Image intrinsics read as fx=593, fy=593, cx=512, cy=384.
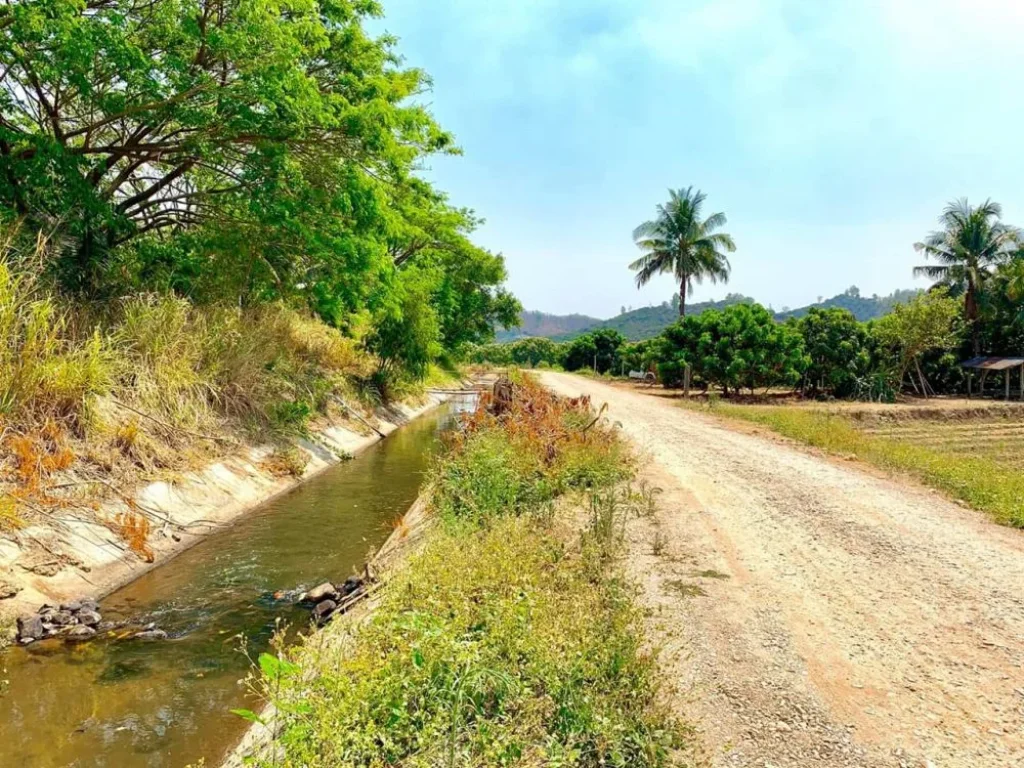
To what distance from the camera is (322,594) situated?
589 cm

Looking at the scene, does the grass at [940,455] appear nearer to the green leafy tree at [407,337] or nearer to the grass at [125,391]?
the green leafy tree at [407,337]

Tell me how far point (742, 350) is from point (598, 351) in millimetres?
39765

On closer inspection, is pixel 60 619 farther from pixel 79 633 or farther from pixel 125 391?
pixel 125 391

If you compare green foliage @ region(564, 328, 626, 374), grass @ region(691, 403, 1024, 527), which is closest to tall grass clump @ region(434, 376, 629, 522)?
grass @ region(691, 403, 1024, 527)

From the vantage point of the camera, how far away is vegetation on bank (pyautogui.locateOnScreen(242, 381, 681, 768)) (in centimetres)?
279

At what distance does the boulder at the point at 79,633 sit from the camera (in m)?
4.96

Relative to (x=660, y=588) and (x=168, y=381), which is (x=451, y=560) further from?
(x=168, y=381)

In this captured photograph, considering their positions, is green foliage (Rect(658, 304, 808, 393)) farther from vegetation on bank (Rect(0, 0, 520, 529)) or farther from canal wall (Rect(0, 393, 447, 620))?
canal wall (Rect(0, 393, 447, 620))

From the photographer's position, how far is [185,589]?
246 inches

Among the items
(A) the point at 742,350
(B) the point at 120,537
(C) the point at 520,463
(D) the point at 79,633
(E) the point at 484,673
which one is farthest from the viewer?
(A) the point at 742,350

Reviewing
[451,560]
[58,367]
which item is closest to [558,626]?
[451,560]

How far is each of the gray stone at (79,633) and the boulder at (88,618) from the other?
0.08m

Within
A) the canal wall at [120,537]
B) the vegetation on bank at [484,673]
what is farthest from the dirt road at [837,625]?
the canal wall at [120,537]

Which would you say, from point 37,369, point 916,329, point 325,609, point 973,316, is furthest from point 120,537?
point 973,316
